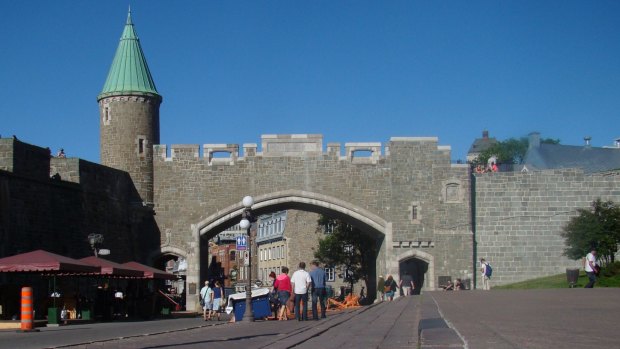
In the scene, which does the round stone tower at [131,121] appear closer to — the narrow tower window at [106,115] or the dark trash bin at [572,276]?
the narrow tower window at [106,115]

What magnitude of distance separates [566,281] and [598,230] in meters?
3.82

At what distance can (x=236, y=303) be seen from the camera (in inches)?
984

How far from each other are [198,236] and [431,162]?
33.5ft

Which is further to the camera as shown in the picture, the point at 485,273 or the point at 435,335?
the point at 485,273

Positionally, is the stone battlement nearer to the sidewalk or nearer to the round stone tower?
the round stone tower

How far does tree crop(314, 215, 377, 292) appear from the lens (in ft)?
172

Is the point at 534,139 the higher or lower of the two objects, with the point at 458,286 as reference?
higher

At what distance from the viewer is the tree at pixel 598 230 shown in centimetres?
3800

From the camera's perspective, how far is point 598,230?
3822 cm

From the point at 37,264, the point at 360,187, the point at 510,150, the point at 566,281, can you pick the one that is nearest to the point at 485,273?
the point at 566,281

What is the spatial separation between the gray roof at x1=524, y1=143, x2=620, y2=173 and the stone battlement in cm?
3125

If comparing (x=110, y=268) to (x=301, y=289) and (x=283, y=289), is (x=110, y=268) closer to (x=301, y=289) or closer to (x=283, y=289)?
(x=283, y=289)

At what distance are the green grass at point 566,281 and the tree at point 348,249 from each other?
1196 centimetres

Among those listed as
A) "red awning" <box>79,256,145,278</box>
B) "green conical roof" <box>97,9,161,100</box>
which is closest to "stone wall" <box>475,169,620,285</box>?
"green conical roof" <box>97,9,161,100</box>
